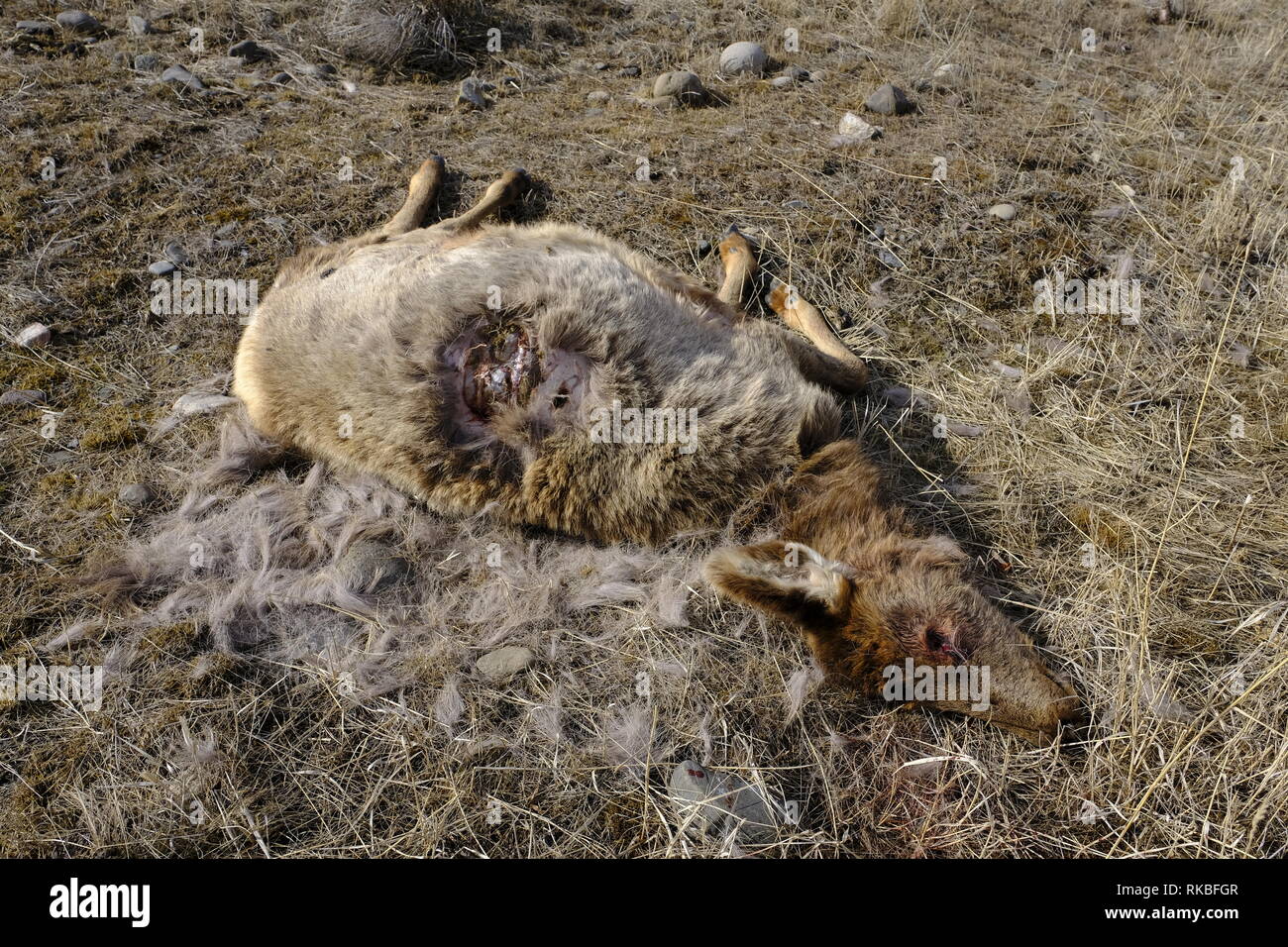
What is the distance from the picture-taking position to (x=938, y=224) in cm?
578

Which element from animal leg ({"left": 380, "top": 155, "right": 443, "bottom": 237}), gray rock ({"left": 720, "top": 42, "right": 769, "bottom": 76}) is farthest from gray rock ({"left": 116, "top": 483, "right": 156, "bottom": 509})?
gray rock ({"left": 720, "top": 42, "right": 769, "bottom": 76})

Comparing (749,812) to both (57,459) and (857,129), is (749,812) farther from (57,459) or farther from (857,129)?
(857,129)

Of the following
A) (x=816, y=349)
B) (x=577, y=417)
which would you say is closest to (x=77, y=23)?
(x=577, y=417)

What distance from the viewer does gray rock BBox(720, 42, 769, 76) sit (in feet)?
24.5

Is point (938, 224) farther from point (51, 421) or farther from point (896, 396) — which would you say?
point (51, 421)

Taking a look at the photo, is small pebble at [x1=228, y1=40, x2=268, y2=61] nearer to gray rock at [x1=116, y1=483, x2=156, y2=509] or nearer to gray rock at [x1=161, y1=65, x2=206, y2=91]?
gray rock at [x1=161, y1=65, x2=206, y2=91]

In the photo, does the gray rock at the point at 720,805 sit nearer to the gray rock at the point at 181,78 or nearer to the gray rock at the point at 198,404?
the gray rock at the point at 198,404

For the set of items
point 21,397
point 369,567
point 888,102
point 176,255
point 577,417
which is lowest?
point 369,567

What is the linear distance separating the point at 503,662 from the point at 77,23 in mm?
7537

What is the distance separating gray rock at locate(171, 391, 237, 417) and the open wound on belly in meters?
1.56

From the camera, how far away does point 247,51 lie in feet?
23.1

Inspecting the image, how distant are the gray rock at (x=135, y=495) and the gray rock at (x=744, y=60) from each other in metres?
6.28
